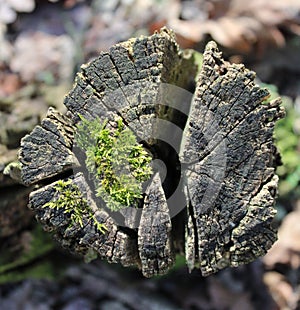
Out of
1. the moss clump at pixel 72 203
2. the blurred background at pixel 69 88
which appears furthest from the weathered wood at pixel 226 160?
the blurred background at pixel 69 88

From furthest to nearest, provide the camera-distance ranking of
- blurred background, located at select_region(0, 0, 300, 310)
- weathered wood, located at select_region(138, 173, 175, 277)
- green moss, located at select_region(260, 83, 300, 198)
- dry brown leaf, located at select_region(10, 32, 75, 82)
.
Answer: dry brown leaf, located at select_region(10, 32, 75, 82) → green moss, located at select_region(260, 83, 300, 198) → blurred background, located at select_region(0, 0, 300, 310) → weathered wood, located at select_region(138, 173, 175, 277)

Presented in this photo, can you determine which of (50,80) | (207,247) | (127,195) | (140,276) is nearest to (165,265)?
(207,247)

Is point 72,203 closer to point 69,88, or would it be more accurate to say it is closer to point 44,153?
point 44,153

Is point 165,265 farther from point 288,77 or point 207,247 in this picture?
point 288,77

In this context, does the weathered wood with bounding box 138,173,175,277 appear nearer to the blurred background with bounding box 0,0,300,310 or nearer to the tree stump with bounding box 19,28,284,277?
the tree stump with bounding box 19,28,284,277

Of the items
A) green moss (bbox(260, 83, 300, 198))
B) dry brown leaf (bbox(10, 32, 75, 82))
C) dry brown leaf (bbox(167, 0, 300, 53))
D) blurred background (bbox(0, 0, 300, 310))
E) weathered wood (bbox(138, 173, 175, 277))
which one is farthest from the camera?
dry brown leaf (bbox(10, 32, 75, 82))

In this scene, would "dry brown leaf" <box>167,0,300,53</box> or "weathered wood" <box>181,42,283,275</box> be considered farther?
"dry brown leaf" <box>167,0,300,53</box>

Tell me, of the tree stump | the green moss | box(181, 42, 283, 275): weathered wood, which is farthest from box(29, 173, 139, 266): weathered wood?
the green moss

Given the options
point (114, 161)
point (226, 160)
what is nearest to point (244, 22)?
point (226, 160)

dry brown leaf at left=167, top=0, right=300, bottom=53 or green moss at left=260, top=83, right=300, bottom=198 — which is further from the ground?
dry brown leaf at left=167, top=0, right=300, bottom=53
